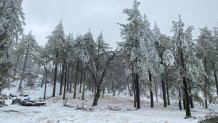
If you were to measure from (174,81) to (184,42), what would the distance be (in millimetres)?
4304

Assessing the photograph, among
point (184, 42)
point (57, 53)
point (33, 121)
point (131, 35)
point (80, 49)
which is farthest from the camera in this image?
point (57, 53)

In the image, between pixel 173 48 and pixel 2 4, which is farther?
pixel 173 48

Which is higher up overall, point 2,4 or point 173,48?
point 2,4

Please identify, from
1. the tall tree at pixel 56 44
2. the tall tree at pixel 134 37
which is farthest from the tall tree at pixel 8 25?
the tall tree at pixel 56 44

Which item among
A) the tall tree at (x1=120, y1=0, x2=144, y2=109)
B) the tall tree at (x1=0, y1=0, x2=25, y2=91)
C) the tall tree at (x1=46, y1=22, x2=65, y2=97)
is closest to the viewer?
the tall tree at (x1=0, y1=0, x2=25, y2=91)

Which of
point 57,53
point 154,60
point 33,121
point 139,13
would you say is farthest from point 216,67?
point 33,121

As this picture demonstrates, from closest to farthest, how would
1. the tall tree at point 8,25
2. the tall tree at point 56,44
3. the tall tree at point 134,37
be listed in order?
the tall tree at point 8,25, the tall tree at point 134,37, the tall tree at point 56,44

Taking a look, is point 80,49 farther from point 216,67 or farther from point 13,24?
point 216,67

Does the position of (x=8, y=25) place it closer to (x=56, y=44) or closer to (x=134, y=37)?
(x=134, y=37)

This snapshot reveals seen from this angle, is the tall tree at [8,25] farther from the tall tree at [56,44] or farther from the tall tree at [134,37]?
the tall tree at [56,44]

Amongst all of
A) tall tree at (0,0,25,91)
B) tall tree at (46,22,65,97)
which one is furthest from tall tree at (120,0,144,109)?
tall tree at (46,22,65,97)

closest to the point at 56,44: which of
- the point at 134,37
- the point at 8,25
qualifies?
the point at 134,37

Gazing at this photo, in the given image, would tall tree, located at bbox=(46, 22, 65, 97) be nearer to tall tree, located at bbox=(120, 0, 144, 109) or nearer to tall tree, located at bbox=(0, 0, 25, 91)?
tall tree, located at bbox=(120, 0, 144, 109)

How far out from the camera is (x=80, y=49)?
1505 inches
